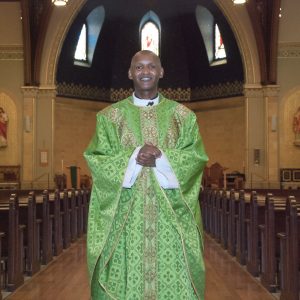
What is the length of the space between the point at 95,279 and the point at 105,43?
26870 mm

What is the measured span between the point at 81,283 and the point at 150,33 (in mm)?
23892

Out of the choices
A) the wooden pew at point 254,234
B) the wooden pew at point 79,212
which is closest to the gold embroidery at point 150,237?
the wooden pew at point 254,234

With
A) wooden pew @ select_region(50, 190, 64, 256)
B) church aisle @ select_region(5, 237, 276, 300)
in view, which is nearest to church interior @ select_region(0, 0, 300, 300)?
wooden pew @ select_region(50, 190, 64, 256)

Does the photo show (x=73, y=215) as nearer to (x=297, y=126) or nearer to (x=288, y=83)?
(x=297, y=126)

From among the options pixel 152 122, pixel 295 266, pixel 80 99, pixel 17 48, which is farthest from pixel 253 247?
pixel 80 99

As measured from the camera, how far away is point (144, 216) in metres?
4.61

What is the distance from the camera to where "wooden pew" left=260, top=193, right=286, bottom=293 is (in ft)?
27.5

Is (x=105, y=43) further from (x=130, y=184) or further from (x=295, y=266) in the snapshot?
(x=130, y=184)

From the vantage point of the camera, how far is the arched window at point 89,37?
2998 centimetres

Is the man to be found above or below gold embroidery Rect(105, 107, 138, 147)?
below

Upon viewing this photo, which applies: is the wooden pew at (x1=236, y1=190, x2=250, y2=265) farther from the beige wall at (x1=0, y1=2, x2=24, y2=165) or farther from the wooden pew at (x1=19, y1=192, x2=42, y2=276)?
the beige wall at (x1=0, y1=2, x2=24, y2=165)

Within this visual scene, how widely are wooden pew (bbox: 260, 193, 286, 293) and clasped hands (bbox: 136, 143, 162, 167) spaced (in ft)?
13.4

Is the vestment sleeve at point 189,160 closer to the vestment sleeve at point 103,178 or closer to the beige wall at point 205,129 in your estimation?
the vestment sleeve at point 103,178

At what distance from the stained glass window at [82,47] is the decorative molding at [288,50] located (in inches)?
372
